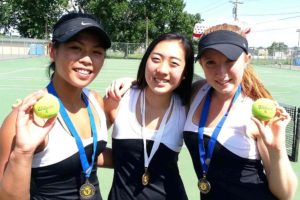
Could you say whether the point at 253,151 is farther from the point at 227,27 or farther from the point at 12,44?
the point at 12,44

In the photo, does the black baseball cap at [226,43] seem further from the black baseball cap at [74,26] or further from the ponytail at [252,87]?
the black baseball cap at [74,26]

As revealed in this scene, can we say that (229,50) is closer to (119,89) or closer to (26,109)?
(119,89)

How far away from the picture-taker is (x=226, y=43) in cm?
269

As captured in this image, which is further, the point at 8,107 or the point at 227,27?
the point at 8,107

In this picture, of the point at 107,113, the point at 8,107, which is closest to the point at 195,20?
the point at 8,107

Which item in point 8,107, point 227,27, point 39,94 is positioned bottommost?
point 8,107

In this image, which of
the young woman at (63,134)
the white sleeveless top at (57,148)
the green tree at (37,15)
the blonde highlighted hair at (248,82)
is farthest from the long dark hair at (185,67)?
the green tree at (37,15)

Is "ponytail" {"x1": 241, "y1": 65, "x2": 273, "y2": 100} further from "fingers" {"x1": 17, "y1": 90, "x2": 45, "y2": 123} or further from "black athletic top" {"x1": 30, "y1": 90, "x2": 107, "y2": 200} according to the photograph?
"fingers" {"x1": 17, "y1": 90, "x2": 45, "y2": 123}

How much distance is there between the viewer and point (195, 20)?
62344 mm

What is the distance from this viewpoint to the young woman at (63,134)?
2.22 metres

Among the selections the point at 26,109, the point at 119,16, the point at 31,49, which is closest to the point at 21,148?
the point at 26,109

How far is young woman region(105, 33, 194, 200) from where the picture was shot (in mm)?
2975

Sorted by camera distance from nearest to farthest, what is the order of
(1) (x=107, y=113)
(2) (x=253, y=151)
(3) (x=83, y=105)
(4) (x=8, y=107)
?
(2) (x=253, y=151)
(3) (x=83, y=105)
(1) (x=107, y=113)
(4) (x=8, y=107)

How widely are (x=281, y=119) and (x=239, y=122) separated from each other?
324 millimetres
